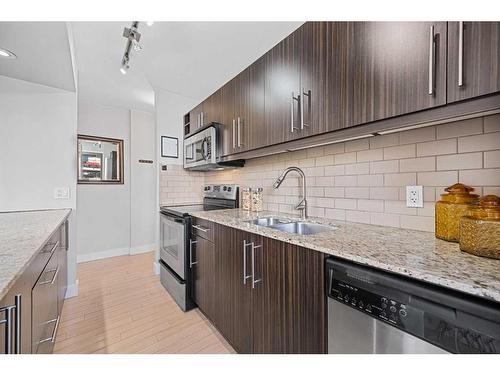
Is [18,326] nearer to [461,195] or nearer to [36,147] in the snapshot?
[461,195]

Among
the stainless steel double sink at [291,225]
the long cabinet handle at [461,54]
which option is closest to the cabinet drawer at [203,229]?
the stainless steel double sink at [291,225]

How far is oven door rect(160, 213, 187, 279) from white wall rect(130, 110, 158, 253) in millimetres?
1413

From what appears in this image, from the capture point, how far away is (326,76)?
1.20 metres

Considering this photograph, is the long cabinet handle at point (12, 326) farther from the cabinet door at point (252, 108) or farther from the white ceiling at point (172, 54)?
the white ceiling at point (172, 54)

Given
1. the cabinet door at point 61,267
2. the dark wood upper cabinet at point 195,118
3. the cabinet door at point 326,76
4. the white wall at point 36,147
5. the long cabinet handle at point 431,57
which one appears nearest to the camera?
the long cabinet handle at point 431,57

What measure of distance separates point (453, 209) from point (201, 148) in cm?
207

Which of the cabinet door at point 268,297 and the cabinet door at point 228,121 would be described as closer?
the cabinet door at point 268,297

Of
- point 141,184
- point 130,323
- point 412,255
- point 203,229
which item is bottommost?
point 130,323

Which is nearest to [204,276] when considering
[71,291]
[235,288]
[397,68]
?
[235,288]

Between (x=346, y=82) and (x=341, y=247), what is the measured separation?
2.55ft

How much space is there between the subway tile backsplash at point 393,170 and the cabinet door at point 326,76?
1.23 ft

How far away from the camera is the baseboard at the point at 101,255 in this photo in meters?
3.44

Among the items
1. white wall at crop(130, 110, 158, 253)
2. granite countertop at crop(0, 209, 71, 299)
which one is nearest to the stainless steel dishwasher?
granite countertop at crop(0, 209, 71, 299)

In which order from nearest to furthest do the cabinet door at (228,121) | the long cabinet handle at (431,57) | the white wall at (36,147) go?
1. the long cabinet handle at (431,57)
2. the cabinet door at (228,121)
3. the white wall at (36,147)
